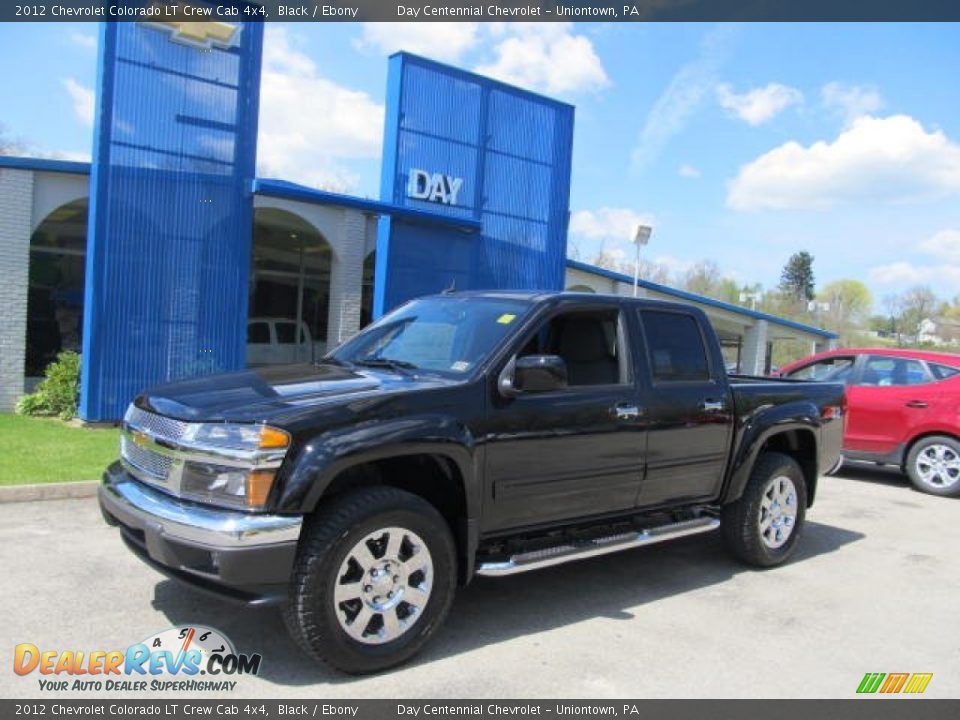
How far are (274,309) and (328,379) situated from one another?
19.4 m

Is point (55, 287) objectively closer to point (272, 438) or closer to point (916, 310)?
point (272, 438)

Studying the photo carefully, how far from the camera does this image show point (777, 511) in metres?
6.21

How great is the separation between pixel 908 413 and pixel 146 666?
921 centimetres

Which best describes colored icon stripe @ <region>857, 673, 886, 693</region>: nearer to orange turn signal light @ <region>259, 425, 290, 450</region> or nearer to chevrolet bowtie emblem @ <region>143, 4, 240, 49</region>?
orange turn signal light @ <region>259, 425, 290, 450</region>

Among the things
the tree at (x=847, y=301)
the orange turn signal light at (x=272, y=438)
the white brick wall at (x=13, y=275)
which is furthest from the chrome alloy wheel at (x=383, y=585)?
the tree at (x=847, y=301)

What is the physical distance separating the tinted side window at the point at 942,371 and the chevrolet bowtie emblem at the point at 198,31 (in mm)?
10365

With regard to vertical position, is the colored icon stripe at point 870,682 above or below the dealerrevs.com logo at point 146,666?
above

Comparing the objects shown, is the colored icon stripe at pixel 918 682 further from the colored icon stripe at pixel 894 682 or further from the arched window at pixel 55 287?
the arched window at pixel 55 287

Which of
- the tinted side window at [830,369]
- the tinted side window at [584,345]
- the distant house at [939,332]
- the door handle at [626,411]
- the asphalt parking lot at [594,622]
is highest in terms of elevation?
the distant house at [939,332]

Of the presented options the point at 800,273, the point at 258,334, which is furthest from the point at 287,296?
the point at 800,273

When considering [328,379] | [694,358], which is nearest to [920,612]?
[694,358]

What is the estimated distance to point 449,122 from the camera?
1411 cm

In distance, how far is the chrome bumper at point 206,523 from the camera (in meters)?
3.56

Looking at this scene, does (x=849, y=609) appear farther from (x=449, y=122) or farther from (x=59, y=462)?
(x=449, y=122)
